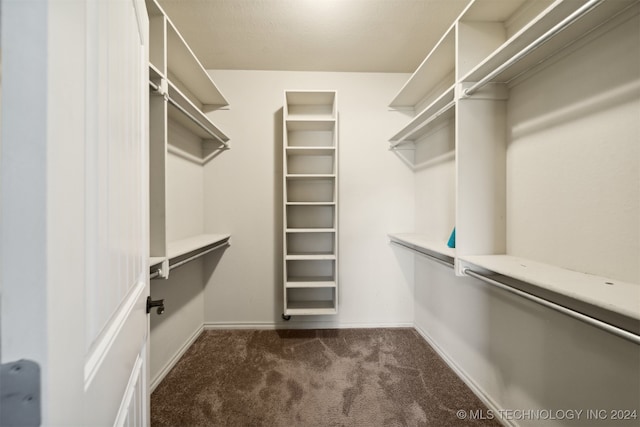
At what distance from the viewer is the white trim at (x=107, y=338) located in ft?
1.29

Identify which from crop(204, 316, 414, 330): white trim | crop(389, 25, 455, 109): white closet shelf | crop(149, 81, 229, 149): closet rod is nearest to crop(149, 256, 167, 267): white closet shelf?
crop(149, 81, 229, 149): closet rod

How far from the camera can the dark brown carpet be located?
53.4 inches

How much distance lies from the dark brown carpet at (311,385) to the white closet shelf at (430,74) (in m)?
2.20

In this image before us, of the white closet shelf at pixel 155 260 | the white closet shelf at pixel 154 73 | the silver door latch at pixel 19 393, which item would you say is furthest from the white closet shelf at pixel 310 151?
the silver door latch at pixel 19 393

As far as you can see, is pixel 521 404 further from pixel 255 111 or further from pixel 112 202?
pixel 255 111

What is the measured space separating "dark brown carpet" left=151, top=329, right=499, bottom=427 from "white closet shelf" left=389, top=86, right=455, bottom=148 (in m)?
1.79

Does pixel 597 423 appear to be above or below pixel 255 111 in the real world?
below

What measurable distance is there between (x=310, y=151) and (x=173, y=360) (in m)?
2.01

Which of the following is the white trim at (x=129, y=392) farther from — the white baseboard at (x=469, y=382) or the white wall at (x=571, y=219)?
the white baseboard at (x=469, y=382)

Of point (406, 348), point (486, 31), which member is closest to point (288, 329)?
point (406, 348)

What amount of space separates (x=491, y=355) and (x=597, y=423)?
1.66ft

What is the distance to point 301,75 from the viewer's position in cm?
229

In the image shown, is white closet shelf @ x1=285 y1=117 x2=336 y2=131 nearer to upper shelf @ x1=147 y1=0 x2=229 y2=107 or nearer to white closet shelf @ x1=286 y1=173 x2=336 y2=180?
white closet shelf @ x1=286 y1=173 x2=336 y2=180

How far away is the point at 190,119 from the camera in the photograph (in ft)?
5.65
